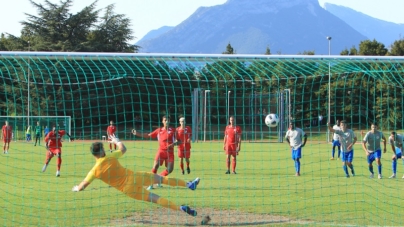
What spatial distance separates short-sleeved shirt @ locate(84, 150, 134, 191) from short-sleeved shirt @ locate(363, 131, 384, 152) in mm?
9393

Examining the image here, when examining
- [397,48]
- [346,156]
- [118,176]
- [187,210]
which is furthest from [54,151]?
[397,48]

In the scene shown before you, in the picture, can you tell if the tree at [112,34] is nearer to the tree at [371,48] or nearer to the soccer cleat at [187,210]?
the tree at [371,48]

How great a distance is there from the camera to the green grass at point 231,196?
32.6ft

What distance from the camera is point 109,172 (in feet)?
28.8

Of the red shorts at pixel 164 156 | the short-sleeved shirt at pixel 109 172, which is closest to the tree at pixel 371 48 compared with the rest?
the red shorts at pixel 164 156

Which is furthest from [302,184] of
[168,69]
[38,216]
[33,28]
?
[33,28]

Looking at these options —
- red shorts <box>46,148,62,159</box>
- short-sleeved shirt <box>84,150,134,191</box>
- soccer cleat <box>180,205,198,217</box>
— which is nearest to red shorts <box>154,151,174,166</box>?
red shorts <box>46,148,62,159</box>

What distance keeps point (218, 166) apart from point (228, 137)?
302cm

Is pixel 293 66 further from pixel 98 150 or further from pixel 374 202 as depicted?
pixel 98 150

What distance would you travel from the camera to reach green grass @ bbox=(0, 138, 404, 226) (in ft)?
32.6

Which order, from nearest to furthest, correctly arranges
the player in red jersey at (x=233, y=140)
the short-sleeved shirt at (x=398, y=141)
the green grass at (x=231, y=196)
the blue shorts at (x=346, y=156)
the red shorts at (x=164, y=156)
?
the green grass at (x=231, y=196)
the red shorts at (x=164, y=156)
the short-sleeved shirt at (x=398, y=141)
the blue shorts at (x=346, y=156)
the player in red jersey at (x=233, y=140)

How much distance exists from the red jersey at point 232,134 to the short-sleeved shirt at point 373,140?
143 inches

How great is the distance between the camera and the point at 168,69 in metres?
11.9

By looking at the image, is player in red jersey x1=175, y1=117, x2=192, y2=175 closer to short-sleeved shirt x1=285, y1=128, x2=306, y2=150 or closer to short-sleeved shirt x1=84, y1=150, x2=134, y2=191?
short-sleeved shirt x1=285, y1=128, x2=306, y2=150
